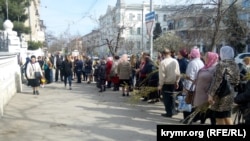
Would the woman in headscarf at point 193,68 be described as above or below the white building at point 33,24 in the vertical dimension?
below

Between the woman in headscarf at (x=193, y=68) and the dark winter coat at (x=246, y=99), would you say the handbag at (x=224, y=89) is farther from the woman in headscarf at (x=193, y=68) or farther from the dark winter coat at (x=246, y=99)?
the woman in headscarf at (x=193, y=68)

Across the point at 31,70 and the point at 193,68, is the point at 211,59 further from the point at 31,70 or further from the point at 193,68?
the point at 31,70

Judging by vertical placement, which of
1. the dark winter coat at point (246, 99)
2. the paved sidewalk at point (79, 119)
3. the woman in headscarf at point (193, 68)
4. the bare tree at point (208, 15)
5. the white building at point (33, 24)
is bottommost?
the paved sidewalk at point (79, 119)

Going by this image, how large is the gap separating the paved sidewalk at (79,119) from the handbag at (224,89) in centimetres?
186

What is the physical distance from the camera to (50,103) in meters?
11.3

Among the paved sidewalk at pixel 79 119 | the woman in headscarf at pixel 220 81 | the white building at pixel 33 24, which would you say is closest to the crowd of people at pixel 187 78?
the woman in headscarf at pixel 220 81

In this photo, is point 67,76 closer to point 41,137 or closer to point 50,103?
point 50,103

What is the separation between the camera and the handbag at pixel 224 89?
213 inches

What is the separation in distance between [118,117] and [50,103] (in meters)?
3.53

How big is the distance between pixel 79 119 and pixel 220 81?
4398 millimetres

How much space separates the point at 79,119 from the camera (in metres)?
8.52

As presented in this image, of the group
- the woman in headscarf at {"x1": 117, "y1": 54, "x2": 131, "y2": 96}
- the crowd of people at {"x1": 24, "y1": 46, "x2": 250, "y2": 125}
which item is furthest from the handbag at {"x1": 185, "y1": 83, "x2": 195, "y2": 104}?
the woman in headscarf at {"x1": 117, "y1": 54, "x2": 131, "y2": 96}

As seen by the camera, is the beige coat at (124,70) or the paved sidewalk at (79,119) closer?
the paved sidewalk at (79,119)

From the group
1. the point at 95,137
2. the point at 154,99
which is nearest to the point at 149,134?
the point at 95,137
